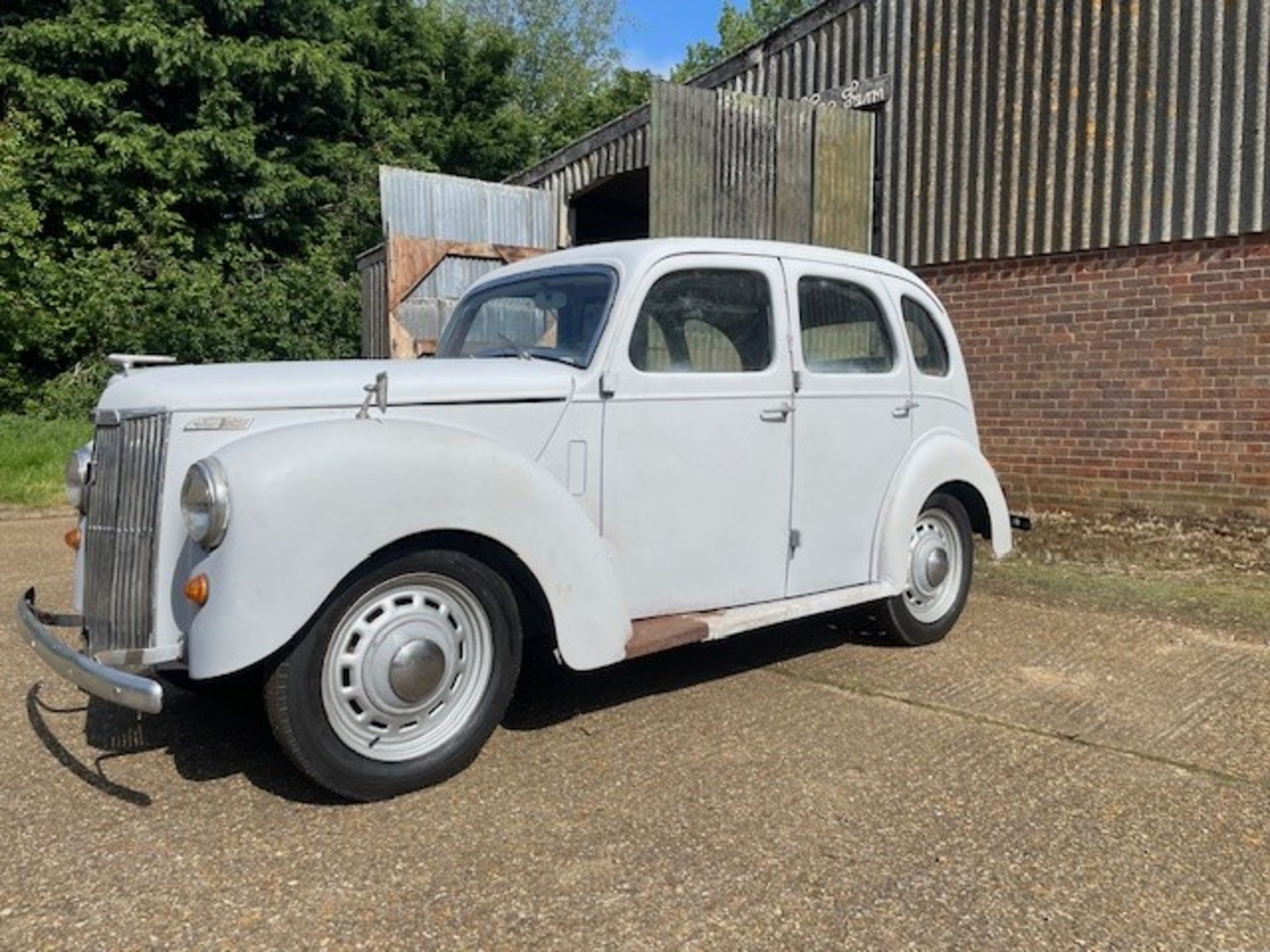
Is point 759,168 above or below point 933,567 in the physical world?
above

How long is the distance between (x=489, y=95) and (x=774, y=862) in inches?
919

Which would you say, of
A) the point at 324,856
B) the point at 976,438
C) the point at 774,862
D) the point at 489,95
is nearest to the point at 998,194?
the point at 976,438

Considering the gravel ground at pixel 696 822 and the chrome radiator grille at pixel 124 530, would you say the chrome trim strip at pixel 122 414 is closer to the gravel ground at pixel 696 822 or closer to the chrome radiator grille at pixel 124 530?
the chrome radiator grille at pixel 124 530

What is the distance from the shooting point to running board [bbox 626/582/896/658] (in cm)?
379

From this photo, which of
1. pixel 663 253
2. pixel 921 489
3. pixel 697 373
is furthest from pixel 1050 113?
pixel 697 373

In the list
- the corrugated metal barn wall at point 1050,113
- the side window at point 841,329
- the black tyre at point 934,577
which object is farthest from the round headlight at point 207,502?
the corrugated metal barn wall at point 1050,113

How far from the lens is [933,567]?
525 cm

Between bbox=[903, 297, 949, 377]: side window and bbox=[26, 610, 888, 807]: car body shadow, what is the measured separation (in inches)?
53.6

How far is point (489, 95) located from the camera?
23.6m

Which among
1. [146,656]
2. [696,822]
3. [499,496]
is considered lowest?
[696,822]

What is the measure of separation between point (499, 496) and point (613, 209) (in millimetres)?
10557

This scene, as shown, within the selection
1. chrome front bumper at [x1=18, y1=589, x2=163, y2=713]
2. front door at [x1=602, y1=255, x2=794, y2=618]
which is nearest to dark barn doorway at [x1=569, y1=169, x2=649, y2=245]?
front door at [x1=602, y1=255, x2=794, y2=618]

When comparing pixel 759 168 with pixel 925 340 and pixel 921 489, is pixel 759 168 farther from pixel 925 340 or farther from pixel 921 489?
pixel 921 489

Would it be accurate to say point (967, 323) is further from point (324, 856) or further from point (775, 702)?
point (324, 856)
